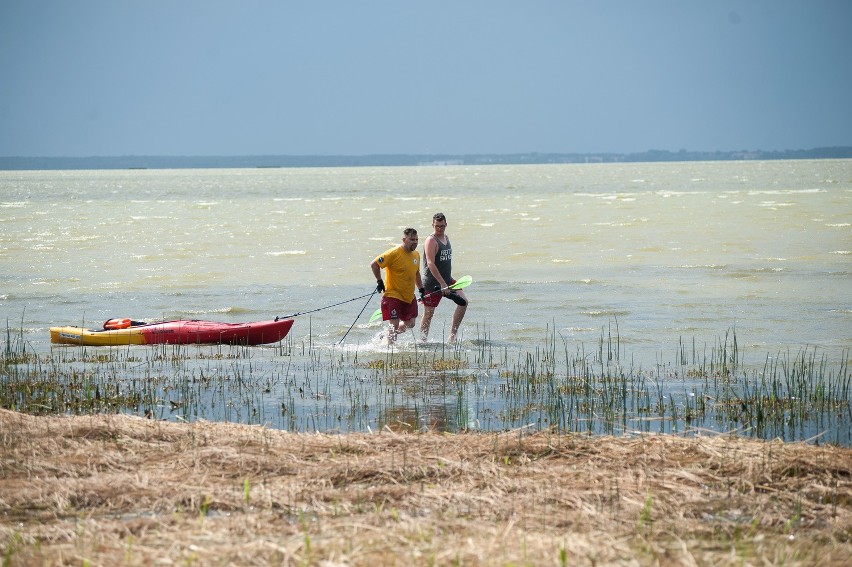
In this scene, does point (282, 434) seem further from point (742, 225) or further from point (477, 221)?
point (477, 221)

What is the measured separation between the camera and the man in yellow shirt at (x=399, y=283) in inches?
573

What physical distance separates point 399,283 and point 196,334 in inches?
121

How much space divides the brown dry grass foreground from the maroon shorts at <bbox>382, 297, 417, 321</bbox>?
6.24 metres

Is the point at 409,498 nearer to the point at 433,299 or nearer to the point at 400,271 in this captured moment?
the point at 400,271

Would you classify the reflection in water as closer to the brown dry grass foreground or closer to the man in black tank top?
the brown dry grass foreground

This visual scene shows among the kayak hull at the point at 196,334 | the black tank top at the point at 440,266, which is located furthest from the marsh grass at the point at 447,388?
the black tank top at the point at 440,266

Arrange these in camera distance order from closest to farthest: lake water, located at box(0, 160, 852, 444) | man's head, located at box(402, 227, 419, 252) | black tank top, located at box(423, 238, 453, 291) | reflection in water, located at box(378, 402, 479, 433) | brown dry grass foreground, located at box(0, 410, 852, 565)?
brown dry grass foreground, located at box(0, 410, 852, 565) → reflection in water, located at box(378, 402, 479, 433) → man's head, located at box(402, 227, 419, 252) → black tank top, located at box(423, 238, 453, 291) → lake water, located at box(0, 160, 852, 444)

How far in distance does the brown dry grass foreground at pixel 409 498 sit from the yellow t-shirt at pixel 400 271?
6132 mm

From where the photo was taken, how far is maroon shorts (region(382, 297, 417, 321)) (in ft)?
48.6

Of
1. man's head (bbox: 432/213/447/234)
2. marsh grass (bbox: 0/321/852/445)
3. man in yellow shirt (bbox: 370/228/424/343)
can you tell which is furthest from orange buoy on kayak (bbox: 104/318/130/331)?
man's head (bbox: 432/213/447/234)

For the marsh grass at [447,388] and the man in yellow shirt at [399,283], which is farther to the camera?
the man in yellow shirt at [399,283]

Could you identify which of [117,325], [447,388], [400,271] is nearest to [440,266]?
[400,271]

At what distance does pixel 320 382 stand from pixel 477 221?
133ft

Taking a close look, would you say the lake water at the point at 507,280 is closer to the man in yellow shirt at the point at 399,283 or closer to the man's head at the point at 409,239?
the man in yellow shirt at the point at 399,283
